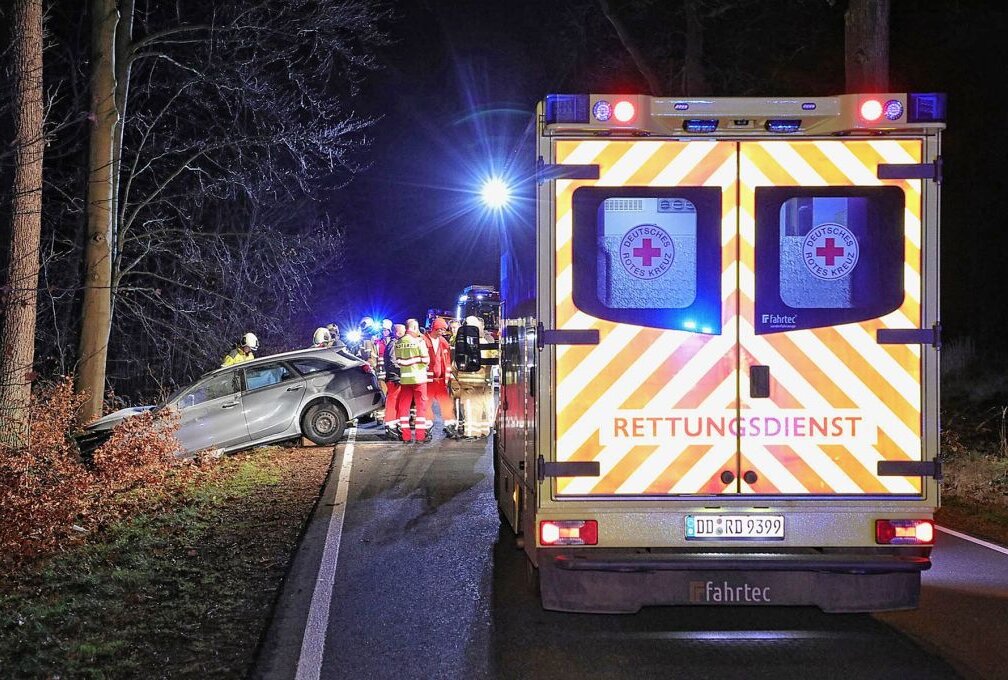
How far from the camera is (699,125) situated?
5453 millimetres

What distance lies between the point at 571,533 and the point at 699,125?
2257 mm

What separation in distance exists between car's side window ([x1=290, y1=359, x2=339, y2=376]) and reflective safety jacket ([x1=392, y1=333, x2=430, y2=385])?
97cm

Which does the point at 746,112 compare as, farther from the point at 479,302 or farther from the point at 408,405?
Result: the point at 479,302

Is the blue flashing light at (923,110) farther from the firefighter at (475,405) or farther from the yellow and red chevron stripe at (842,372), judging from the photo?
the firefighter at (475,405)

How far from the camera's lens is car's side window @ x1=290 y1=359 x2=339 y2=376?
14.9 m

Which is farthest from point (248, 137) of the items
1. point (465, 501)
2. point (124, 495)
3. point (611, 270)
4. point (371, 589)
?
point (611, 270)

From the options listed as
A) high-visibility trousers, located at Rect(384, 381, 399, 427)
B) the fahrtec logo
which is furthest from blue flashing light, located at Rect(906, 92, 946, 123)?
high-visibility trousers, located at Rect(384, 381, 399, 427)

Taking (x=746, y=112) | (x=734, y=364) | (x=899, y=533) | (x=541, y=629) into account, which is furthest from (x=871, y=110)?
(x=541, y=629)

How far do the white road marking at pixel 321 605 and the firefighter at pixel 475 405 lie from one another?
183 inches

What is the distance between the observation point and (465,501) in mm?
10469

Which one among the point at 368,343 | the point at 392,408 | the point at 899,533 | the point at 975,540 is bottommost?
the point at 975,540

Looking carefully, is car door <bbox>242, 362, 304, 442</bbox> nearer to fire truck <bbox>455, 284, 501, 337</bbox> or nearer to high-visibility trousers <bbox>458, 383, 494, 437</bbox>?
→ high-visibility trousers <bbox>458, 383, 494, 437</bbox>

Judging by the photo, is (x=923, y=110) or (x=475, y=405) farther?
(x=475, y=405)

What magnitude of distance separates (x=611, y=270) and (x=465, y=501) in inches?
214
